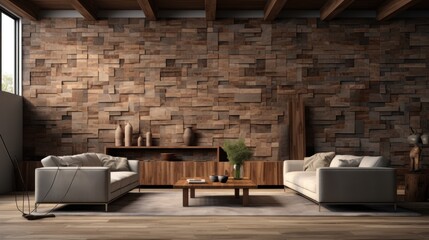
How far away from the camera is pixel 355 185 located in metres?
6.87

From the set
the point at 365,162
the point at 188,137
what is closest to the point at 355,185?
the point at 365,162

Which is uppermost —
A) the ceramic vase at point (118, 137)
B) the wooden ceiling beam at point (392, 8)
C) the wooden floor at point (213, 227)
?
the wooden ceiling beam at point (392, 8)

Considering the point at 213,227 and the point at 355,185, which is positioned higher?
the point at 355,185

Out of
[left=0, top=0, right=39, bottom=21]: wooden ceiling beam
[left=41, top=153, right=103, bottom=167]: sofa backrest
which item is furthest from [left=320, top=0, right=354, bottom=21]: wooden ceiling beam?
[left=0, top=0, right=39, bottom=21]: wooden ceiling beam

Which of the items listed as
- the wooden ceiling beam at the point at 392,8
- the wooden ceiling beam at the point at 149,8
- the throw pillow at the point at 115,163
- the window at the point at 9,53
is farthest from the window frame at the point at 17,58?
the wooden ceiling beam at the point at 392,8

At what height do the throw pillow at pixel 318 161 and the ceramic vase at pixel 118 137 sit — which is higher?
the ceramic vase at pixel 118 137

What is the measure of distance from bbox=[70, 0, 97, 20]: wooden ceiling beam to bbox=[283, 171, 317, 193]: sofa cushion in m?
4.58

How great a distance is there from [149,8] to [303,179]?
430 centimetres

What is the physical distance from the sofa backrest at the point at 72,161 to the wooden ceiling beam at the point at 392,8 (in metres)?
5.72

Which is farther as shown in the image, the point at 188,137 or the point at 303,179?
the point at 188,137

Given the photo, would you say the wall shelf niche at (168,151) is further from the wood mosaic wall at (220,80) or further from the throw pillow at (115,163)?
the throw pillow at (115,163)

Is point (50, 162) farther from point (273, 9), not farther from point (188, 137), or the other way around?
point (273, 9)

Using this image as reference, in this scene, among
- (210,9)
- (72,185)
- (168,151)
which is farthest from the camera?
(168,151)

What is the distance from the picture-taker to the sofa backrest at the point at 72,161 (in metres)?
7.09
